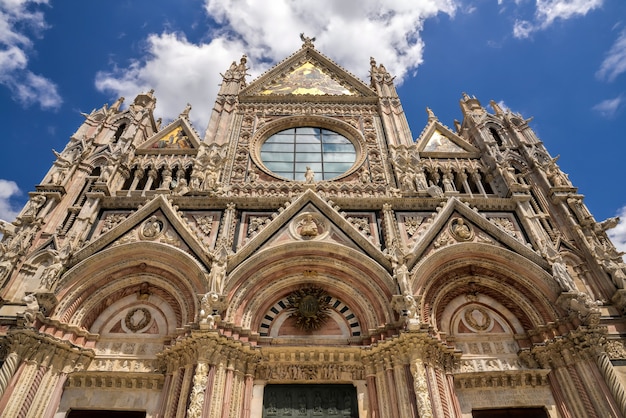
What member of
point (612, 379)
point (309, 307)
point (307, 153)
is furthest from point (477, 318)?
point (307, 153)

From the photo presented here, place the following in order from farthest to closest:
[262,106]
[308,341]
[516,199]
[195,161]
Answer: [262,106] → [195,161] → [516,199] → [308,341]

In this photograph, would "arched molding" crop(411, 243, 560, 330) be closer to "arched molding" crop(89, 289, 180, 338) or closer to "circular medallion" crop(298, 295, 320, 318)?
"circular medallion" crop(298, 295, 320, 318)

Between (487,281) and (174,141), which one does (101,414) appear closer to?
(174,141)

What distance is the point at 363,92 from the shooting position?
57.4ft

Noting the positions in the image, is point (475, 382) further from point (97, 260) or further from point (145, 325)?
point (97, 260)

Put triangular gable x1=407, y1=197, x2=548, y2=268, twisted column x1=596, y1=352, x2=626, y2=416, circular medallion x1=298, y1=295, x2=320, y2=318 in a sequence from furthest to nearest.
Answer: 1. triangular gable x1=407, y1=197, x2=548, y2=268
2. circular medallion x1=298, y1=295, x2=320, y2=318
3. twisted column x1=596, y1=352, x2=626, y2=416

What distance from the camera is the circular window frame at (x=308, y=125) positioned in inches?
559

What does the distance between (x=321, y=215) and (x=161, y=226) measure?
4357 millimetres

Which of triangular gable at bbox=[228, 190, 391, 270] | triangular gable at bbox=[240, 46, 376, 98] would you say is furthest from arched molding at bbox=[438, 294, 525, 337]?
triangular gable at bbox=[240, 46, 376, 98]

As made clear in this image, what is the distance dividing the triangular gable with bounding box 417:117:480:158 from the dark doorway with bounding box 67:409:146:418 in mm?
11195

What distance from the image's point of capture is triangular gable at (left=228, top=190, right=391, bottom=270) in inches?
402

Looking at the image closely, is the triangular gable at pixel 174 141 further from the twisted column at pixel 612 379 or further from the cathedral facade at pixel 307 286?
the twisted column at pixel 612 379

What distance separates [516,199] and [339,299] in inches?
237

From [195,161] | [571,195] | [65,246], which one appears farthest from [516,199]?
[65,246]
